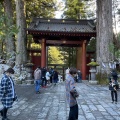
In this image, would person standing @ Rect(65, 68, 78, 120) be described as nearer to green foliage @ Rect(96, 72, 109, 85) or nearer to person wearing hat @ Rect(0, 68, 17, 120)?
person wearing hat @ Rect(0, 68, 17, 120)

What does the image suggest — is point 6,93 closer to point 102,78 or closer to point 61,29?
point 102,78

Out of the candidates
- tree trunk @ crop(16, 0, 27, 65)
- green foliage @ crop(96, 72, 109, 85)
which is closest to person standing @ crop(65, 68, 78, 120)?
green foliage @ crop(96, 72, 109, 85)

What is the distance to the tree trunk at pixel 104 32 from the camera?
19.0 m

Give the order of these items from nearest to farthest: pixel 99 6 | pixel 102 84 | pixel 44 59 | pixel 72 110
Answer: pixel 72 110, pixel 102 84, pixel 99 6, pixel 44 59

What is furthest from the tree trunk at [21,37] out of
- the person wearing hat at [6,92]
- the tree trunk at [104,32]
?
the person wearing hat at [6,92]

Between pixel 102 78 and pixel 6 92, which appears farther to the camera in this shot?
pixel 102 78

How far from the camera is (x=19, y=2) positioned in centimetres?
2106

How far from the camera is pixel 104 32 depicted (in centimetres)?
1934

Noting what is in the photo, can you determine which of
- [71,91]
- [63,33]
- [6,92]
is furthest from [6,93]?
[63,33]

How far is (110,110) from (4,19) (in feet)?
16.0

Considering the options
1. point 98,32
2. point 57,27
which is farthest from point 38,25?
point 98,32

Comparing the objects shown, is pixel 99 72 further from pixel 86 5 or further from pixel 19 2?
pixel 86 5

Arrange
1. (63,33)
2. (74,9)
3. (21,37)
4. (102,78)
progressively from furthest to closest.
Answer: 1. (74,9)
2. (63,33)
3. (21,37)
4. (102,78)

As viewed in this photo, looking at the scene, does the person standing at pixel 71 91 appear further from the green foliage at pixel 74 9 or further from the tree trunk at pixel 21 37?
the green foliage at pixel 74 9
